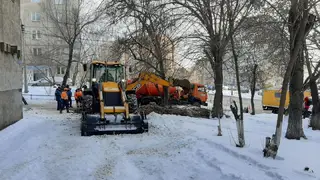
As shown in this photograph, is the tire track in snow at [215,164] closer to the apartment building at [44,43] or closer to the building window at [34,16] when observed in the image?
the apartment building at [44,43]

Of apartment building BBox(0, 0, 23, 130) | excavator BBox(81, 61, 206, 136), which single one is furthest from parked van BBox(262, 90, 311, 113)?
apartment building BBox(0, 0, 23, 130)

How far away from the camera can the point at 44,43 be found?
42.5 metres

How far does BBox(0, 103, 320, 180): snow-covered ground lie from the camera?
6.71m

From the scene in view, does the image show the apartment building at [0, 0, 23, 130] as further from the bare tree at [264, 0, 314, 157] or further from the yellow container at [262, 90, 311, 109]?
the yellow container at [262, 90, 311, 109]

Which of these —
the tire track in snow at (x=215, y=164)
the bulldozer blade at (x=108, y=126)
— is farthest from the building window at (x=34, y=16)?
the tire track in snow at (x=215, y=164)

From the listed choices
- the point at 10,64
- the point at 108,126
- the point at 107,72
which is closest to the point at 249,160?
the point at 108,126

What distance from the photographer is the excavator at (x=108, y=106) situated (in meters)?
11.7

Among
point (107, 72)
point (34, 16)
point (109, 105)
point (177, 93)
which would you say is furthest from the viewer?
point (34, 16)

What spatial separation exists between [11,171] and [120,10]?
9.17m

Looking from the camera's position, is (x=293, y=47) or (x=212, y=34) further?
(x=212, y=34)

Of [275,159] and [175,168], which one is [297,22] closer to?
[275,159]

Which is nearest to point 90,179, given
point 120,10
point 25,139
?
point 25,139

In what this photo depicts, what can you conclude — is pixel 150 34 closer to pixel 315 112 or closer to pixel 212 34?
pixel 212 34

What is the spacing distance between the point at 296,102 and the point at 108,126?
609 centimetres
